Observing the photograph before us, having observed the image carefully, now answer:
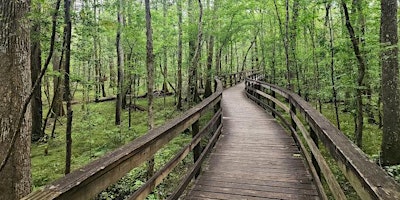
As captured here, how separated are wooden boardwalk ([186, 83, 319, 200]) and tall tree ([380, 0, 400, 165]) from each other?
2.13 metres

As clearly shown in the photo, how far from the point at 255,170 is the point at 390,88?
13.0 ft

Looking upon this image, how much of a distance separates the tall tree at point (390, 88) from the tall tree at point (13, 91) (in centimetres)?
691

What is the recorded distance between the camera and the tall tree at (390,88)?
5.92 m

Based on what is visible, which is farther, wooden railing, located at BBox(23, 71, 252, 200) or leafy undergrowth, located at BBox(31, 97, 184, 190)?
leafy undergrowth, located at BBox(31, 97, 184, 190)

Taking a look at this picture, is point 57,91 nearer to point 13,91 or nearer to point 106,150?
point 106,150

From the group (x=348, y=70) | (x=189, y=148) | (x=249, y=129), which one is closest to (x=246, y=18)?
(x=348, y=70)

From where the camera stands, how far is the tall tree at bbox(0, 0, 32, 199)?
148 inches

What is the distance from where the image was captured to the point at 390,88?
19.8 feet

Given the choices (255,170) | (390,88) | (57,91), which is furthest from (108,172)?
(57,91)

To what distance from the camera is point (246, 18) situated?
1956cm

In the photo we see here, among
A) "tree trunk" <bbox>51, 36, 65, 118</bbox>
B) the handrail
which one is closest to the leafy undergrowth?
"tree trunk" <bbox>51, 36, 65, 118</bbox>

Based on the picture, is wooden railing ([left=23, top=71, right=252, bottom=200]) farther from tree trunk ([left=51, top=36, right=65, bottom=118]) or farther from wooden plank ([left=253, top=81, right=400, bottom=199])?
tree trunk ([left=51, top=36, right=65, bottom=118])

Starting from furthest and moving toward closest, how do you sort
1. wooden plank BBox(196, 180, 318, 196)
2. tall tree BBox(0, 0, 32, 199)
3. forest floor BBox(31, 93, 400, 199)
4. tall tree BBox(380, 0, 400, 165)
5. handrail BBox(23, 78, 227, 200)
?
forest floor BBox(31, 93, 400, 199)
tall tree BBox(380, 0, 400, 165)
tall tree BBox(0, 0, 32, 199)
wooden plank BBox(196, 180, 318, 196)
handrail BBox(23, 78, 227, 200)

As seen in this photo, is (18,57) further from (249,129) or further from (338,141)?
(249,129)
